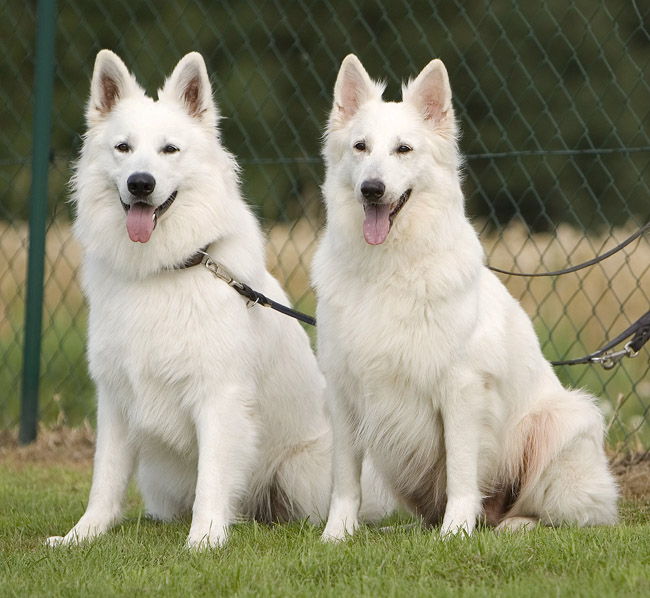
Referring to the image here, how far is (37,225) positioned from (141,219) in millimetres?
2683

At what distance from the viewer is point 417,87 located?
3707 mm

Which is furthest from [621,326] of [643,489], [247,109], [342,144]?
[247,109]

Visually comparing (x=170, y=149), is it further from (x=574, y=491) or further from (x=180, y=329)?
(x=574, y=491)

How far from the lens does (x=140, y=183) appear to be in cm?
367

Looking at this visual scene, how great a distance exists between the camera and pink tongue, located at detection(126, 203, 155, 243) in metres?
3.71

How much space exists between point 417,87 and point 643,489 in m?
2.34

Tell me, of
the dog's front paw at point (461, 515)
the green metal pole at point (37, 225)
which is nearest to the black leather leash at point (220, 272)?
the dog's front paw at point (461, 515)

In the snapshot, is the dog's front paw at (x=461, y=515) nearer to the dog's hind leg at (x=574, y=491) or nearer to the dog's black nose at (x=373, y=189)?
the dog's hind leg at (x=574, y=491)

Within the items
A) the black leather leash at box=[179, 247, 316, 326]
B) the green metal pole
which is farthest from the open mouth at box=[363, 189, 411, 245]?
the green metal pole

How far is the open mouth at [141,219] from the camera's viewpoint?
12.2ft

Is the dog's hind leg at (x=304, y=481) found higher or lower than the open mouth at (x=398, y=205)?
lower

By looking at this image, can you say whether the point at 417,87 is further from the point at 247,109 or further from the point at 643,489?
the point at 247,109

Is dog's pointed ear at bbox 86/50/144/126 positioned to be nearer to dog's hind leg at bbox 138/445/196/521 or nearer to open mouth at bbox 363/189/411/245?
open mouth at bbox 363/189/411/245

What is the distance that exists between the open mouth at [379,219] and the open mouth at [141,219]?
2.62ft
